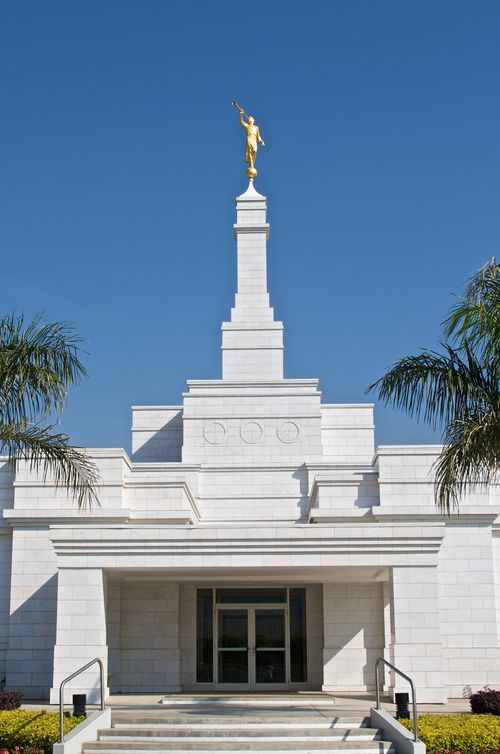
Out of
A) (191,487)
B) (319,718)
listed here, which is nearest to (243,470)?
(191,487)

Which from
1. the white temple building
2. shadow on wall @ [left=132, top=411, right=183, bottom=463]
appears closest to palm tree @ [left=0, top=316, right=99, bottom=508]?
the white temple building

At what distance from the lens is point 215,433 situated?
30000 mm

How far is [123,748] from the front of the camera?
15.3 metres

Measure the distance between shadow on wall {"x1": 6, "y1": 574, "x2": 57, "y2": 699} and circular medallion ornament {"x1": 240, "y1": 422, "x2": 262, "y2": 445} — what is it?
26.1ft

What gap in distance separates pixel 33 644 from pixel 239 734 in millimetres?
9239

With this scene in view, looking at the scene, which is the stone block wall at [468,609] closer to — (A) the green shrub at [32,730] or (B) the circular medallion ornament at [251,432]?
(B) the circular medallion ornament at [251,432]

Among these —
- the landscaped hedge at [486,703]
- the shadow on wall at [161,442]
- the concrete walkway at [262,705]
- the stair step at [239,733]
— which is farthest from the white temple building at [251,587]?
the shadow on wall at [161,442]

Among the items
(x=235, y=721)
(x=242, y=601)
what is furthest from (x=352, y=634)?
(x=235, y=721)

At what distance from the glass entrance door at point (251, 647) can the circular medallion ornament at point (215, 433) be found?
6729 millimetres

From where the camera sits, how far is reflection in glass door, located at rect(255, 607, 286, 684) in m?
24.1

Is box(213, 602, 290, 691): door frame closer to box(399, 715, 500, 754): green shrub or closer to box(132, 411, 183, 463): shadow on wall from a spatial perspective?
box(132, 411, 183, 463): shadow on wall

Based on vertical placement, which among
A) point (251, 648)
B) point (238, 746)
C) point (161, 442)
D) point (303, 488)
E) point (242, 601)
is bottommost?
point (238, 746)

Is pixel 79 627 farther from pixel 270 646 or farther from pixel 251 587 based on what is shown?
pixel 270 646

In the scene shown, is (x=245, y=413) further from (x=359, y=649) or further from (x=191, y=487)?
(x=359, y=649)
